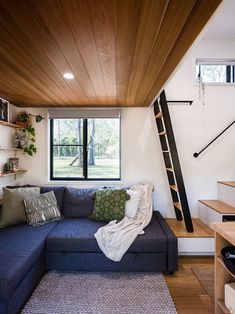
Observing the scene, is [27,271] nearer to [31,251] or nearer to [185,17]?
[31,251]

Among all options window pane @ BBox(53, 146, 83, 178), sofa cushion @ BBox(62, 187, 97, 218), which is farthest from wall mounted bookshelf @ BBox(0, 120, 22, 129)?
sofa cushion @ BBox(62, 187, 97, 218)

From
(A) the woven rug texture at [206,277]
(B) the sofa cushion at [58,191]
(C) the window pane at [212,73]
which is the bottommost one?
(A) the woven rug texture at [206,277]

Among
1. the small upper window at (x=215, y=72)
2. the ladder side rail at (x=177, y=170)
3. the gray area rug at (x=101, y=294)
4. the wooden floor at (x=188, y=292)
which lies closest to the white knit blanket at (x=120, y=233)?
the gray area rug at (x=101, y=294)

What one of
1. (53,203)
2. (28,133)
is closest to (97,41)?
(53,203)

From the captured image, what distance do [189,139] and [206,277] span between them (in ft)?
6.54

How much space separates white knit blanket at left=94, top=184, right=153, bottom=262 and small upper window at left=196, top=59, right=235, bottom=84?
92.7 inches

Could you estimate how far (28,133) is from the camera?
12.0 feet

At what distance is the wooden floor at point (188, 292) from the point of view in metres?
1.96

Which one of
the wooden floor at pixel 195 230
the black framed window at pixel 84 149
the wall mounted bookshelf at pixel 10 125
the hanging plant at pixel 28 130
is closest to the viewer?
the wooden floor at pixel 195 230

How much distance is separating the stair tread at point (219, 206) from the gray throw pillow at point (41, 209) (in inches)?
84.6

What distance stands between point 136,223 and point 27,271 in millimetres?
1299

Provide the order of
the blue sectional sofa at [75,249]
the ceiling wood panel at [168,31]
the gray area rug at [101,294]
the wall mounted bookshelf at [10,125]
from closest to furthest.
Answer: the ceiling wood panel at [168,31], the gray area rug at [101,294], the blue sectional sofa at [75,249], the wall mounted bookshelf at [10,125]

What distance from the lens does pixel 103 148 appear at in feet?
12.6

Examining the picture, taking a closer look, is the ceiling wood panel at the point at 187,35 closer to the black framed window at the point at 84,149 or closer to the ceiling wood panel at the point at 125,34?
the ceiling wood panel at the point at 125,34
